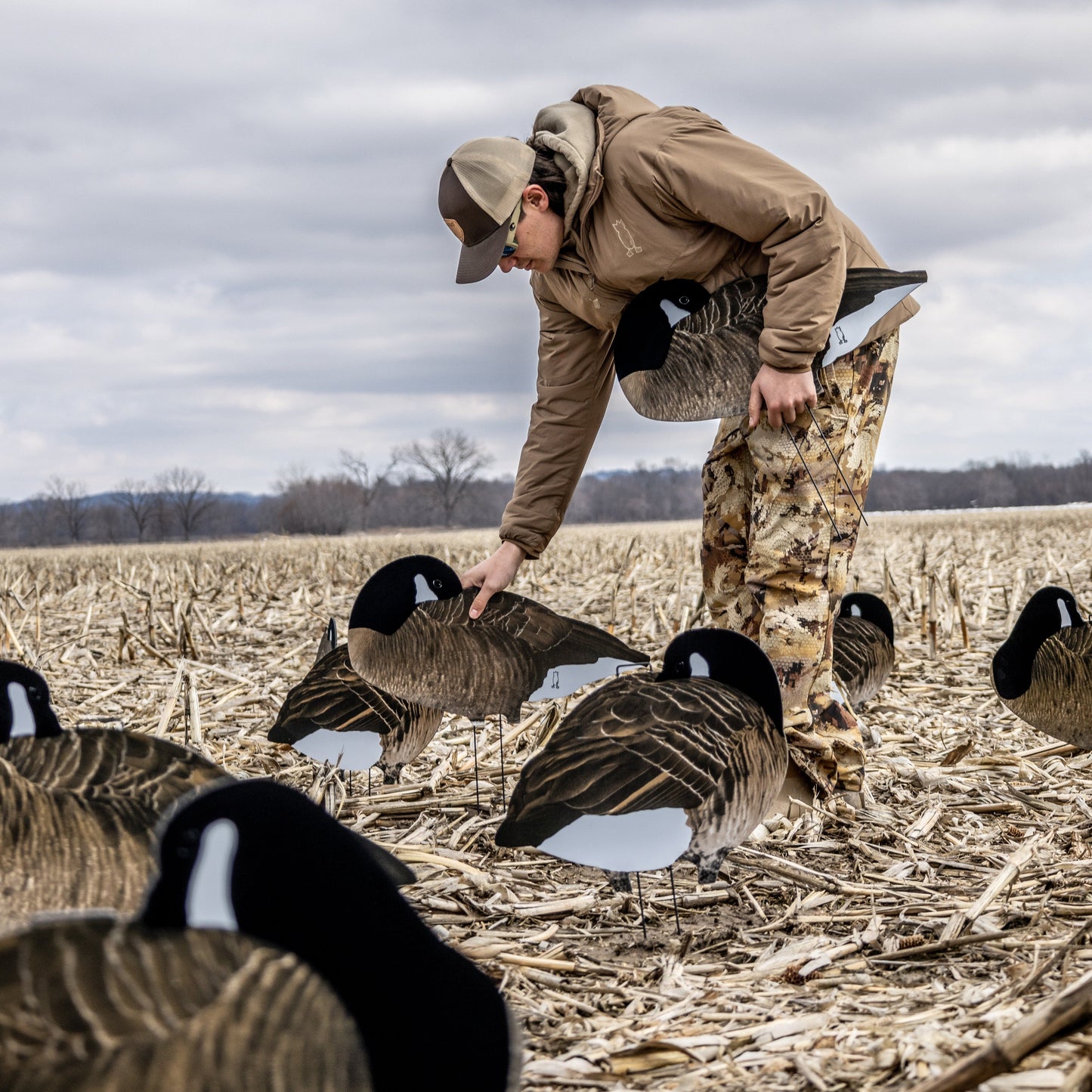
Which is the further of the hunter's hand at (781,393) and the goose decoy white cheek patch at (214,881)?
the hunter's hand at (781,393)

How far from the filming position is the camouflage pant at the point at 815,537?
4.48 meters

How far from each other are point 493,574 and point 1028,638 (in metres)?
3.00

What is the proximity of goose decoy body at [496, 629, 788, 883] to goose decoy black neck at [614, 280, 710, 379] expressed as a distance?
1.26 m

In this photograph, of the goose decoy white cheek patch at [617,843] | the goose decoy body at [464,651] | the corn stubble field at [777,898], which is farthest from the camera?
the goose decoy body at [464,651]

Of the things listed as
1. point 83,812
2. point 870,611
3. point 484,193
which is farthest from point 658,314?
point 870,611

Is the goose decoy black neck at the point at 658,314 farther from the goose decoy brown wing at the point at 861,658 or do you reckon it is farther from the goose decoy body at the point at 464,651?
the goose decoy brown wing at the point at 861,658

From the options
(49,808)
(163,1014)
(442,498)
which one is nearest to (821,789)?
(49,808)

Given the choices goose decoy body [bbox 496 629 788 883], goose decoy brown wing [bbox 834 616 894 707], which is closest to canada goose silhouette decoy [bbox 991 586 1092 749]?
goose decoy brown wing [bbox 834 616 894 707]

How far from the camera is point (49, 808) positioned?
2527 millimetres

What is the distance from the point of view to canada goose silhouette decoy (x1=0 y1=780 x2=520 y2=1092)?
1458 mm

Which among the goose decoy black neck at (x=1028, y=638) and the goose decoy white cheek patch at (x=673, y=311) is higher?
the goose decoy white cheek patch at (x=673, y=311)

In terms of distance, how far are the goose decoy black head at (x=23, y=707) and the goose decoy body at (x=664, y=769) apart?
1.33 metres

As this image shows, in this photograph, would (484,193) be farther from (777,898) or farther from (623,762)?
(777,898)

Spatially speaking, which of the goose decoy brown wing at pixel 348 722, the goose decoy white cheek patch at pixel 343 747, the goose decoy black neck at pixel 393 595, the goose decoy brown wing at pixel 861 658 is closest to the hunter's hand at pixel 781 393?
the goose decoy black neck at pixel 393 595
